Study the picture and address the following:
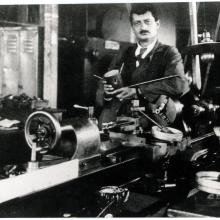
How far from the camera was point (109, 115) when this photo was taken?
338 cm

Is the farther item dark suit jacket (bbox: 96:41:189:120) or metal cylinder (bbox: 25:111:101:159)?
dark suit jacket (bbox: 96:41:189:120)

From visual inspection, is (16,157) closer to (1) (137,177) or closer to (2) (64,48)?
(2) (64,48)

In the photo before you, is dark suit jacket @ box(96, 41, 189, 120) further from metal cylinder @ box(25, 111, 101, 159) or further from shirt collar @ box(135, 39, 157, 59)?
metal cylinder @ box(25, 111, 101, 159)

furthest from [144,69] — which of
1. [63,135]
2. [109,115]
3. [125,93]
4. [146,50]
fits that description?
[63,135]

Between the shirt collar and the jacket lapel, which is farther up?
the shirt collar

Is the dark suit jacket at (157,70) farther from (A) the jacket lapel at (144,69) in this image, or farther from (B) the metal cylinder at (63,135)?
(B) the metal cylinder at (63,135)

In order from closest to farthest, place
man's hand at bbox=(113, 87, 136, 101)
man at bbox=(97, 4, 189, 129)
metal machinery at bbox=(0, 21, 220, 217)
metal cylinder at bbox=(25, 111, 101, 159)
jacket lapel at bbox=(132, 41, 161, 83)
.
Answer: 1. metal machinery at bbox=(0, 21, 220, 217)
2. metal cylinder at bbox=(25, 111, 101, 159)
3. man's hand at bbox=(113, 87, 136, 101)
4. man at bbox=(97, 4, 189, 129)
5. jacket lapel at bbox=(132, 41, 161, 83)

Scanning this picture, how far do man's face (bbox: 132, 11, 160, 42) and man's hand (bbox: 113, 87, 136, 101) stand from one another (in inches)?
26.8

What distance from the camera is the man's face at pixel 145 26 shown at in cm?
306

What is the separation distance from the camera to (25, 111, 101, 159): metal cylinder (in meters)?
1.62

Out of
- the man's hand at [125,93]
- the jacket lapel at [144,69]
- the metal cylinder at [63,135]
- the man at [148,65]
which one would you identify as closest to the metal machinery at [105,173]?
the metal cylinder at [63,135]

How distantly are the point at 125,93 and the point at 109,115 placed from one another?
0.83m

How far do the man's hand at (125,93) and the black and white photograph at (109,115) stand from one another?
0.9 inches

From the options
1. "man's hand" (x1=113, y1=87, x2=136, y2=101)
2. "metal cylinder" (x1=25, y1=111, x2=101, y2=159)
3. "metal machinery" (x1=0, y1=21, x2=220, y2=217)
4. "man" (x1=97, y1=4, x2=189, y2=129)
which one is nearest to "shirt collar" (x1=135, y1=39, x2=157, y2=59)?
"man" (x1=97, y1=4, x2=189, y2=129)
